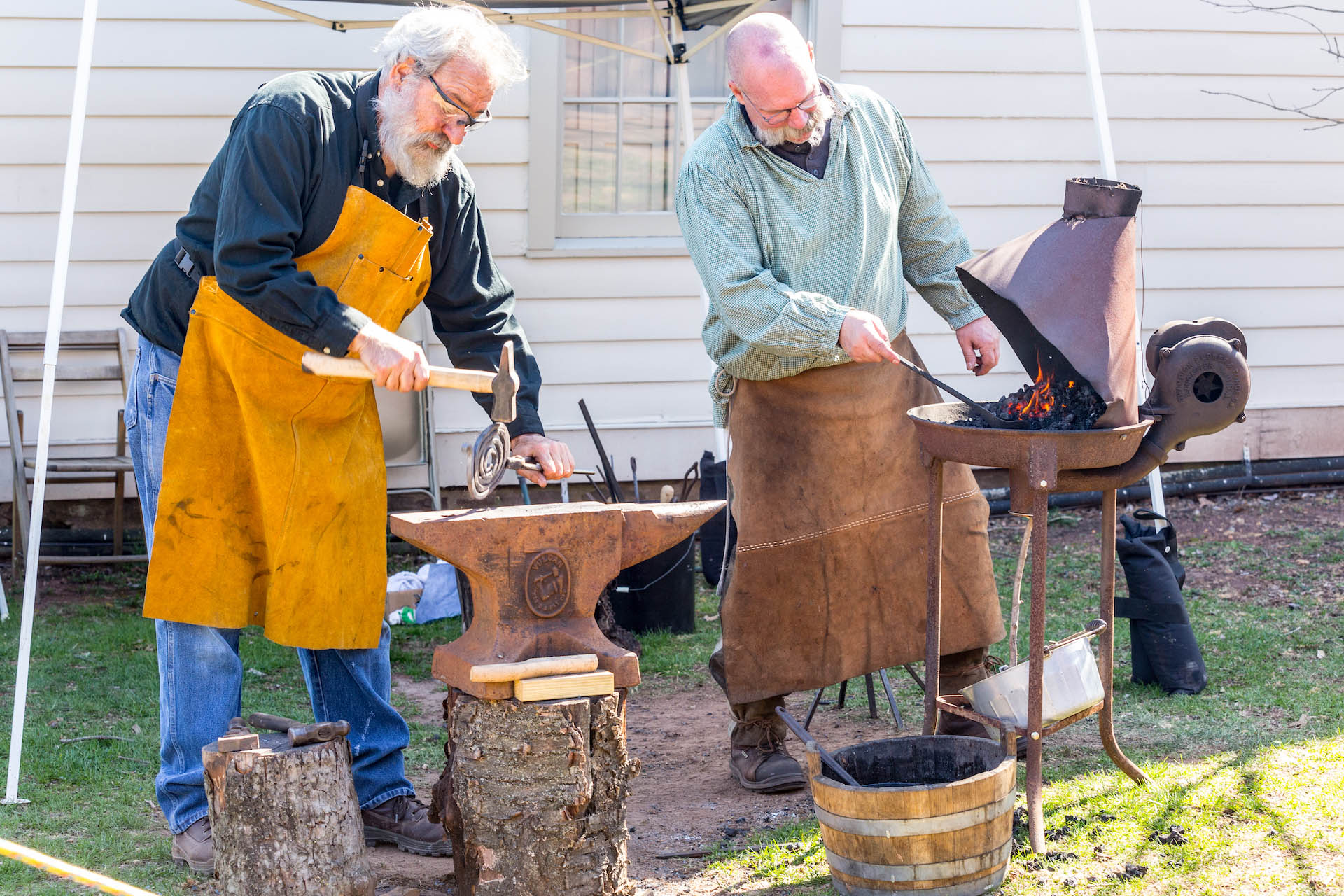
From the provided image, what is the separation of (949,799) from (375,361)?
157cm

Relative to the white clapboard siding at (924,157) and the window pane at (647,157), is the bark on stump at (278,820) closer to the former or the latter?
the white clapboard siding at (924,157)

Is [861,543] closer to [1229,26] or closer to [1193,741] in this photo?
[1193,741]

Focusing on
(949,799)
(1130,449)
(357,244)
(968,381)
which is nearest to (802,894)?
(949,799)

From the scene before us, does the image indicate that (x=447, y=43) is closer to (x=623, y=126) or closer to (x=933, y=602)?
(x=933, y=602)

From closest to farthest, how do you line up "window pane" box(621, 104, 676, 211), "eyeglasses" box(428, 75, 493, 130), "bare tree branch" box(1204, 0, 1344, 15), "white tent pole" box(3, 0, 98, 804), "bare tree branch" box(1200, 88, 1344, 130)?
"eyeglasses" box(428, 75, 493, 130) < "white tent pole" box(3, 0, 98, 804) < "window pane" box(621, 104, 676, 211) < "bare tree branch" box(1204, 0, 1344, 15) < "bare tree branch" box(1200, 88, 1344, 130)

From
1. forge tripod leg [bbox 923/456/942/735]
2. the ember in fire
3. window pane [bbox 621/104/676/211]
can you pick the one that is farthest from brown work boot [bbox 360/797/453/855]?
window pane [bbox 621/104/676/211]

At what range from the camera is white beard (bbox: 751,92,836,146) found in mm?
3426

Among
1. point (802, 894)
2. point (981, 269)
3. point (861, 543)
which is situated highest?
point (981, 269)

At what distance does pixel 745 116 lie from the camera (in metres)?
3.53

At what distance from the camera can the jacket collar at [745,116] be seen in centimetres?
348

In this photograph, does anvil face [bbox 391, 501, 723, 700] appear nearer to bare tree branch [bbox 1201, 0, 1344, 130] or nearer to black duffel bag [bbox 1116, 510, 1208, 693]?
black duffel bag [bbox 1116, 510, 1208, 693]

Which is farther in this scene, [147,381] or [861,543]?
[861,543]

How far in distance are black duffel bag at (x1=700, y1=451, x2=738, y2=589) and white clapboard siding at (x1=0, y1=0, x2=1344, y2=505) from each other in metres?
0.74

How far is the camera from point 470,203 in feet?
11.0
